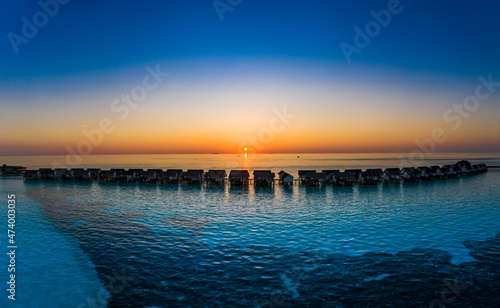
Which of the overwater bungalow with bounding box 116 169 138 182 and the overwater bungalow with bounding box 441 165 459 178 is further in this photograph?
the overwater bungalow with bounding box 441 165 459 178

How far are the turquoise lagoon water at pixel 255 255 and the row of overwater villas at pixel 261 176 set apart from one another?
52.2 ft

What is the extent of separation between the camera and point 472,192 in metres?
33.0

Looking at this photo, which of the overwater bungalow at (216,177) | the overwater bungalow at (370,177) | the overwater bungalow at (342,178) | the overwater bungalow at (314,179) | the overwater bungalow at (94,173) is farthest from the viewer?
the overwater bungalow at (94,173)

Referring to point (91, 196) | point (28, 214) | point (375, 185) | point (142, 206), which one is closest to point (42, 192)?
point (91, 196)

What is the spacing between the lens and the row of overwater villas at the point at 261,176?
4194 centimetres

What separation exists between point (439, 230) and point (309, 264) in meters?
10.2

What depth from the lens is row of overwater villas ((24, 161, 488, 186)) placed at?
41.9m

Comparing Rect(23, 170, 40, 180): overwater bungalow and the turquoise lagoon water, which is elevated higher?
Rect(23, 170, 40, 180): overwater bungalow

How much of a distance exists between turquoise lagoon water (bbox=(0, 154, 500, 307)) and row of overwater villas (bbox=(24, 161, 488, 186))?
15.9 metres

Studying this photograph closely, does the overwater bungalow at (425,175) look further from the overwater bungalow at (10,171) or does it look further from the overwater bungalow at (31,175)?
the overwater bungalow at (10,171)

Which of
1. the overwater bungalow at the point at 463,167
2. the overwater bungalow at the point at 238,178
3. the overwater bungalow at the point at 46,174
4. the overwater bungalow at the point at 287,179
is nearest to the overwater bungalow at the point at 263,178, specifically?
the overwater bungalow at the point at 238,178

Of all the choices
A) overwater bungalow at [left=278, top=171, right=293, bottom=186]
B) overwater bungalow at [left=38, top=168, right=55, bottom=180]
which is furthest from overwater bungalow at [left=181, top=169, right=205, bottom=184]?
overwater bungalow at [left=38, top=168, right=55, bottom=180]

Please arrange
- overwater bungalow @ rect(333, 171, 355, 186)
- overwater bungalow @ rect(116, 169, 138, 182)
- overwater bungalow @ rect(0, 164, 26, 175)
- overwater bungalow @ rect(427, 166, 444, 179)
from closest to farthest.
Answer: overwater bungalow @ rect(333, 171, 355, 186) < overwater bungalow @ rect(427, 166, 444, 179) < overwater bungalow @ rect(116, 169, 138, 182) < overwater bungalow @ rect(0, 164, 26, 175)

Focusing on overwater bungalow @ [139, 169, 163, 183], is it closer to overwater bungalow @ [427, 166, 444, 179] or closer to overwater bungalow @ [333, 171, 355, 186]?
overwater bungalow @ [333, 171, 355, 186]
